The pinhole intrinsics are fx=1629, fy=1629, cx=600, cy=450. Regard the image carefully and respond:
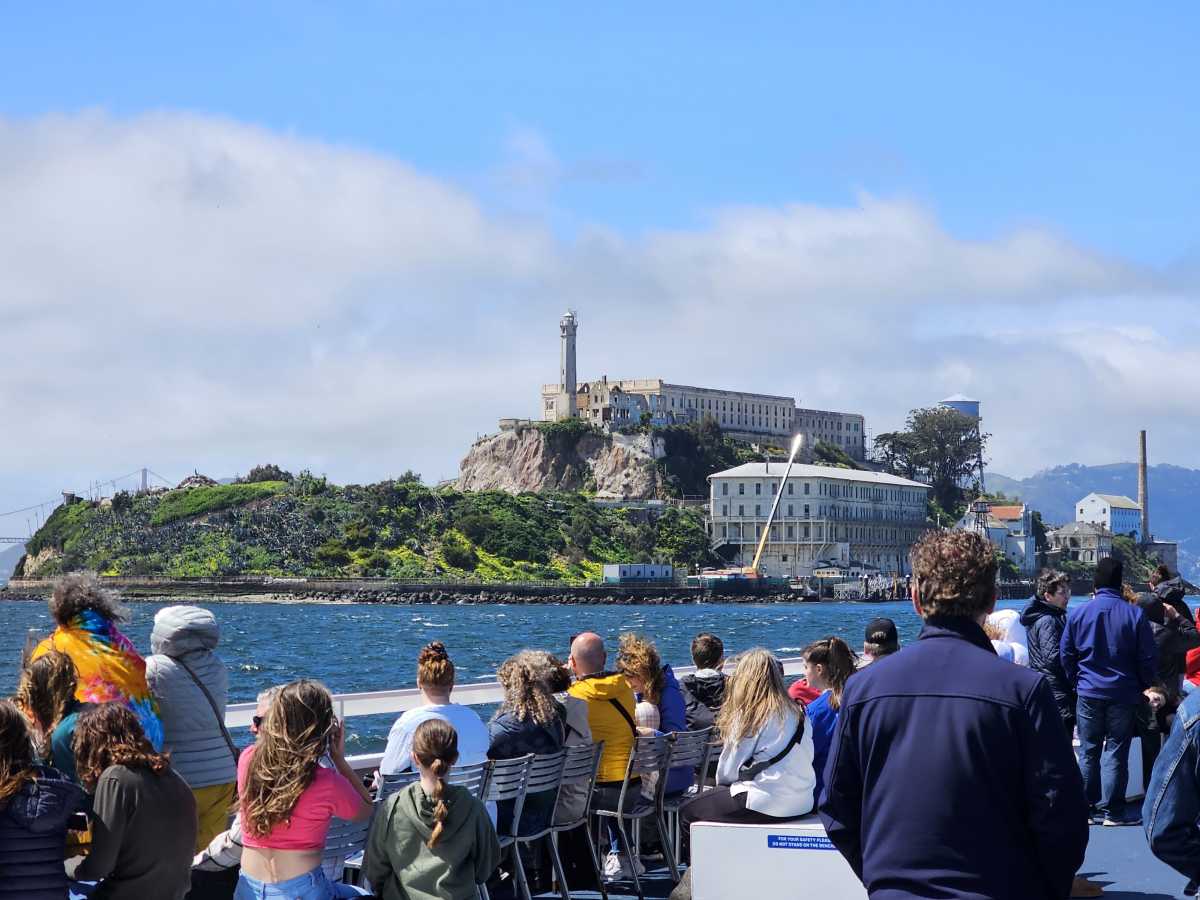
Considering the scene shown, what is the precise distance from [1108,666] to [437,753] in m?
4.24

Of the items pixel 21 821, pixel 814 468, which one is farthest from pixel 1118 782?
pixel 814 468

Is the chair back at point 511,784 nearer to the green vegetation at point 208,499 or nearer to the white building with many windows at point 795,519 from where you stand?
the white building with many windows at point 795,519

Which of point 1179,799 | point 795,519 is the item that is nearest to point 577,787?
point 1179,799

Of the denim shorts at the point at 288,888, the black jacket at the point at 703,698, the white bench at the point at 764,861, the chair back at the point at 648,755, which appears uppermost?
the black jacket at the point at 703,698

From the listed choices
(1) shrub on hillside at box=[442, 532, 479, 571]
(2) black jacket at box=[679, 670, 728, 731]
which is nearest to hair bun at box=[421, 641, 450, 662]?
(2) black jacket at box=[679, 670, 728, 731]

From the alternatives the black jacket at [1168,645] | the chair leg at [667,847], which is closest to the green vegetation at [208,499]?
the black jacket at [1168,645]

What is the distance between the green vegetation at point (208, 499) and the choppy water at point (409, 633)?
11715 millimetres

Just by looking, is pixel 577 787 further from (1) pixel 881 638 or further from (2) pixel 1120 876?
(2) pixel 1120 876

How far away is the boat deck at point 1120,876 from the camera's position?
6809mm

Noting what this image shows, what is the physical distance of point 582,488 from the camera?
12362 cm

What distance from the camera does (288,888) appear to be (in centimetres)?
465

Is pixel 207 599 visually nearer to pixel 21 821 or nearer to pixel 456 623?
pixel 456 623

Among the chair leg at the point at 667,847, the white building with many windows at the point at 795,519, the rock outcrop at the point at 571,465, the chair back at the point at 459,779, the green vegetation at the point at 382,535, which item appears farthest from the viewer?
the rock outcrop at the point at 571,465

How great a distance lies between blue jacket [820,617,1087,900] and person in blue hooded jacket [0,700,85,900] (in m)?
2.06
